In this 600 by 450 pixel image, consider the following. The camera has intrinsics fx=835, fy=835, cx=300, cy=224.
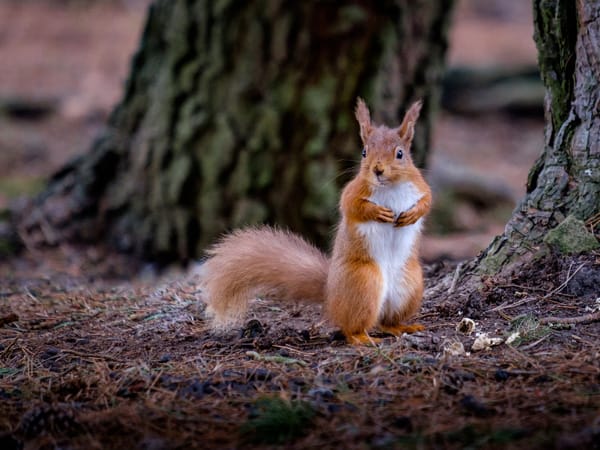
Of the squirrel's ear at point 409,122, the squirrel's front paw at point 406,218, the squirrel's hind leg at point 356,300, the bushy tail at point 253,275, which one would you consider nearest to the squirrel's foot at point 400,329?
the squirrel's hind leg at point 356,300

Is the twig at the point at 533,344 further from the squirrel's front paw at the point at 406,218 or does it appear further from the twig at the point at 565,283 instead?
the squirrel's front paw at the point at 406,218

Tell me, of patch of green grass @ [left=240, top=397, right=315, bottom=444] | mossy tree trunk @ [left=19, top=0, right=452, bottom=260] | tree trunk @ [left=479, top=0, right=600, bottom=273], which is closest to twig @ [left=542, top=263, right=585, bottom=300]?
tree trunk @ [left=479, top=0, right=600, bottom=273]

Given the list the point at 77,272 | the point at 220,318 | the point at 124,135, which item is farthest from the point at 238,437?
the point at 124,135

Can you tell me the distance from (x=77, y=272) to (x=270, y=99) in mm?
1520

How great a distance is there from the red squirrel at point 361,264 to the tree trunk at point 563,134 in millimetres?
377

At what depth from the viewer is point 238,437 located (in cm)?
198

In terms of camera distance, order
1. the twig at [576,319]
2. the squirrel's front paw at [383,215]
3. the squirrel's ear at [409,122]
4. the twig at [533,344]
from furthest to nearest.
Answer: the squirrel's ear at [409,122], the squirrel's front paw at [383,215], the twig at [576,319], the twig at [533,344]

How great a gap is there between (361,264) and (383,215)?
0.19 metres

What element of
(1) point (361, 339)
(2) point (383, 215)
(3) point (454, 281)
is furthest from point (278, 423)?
(3) point (454, 281)

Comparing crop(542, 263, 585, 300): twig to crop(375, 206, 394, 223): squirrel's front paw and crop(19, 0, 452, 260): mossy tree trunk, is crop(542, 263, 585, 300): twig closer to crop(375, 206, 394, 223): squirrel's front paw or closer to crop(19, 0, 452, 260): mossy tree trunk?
crop(375, 206, 394, 223): squirrel's front paw

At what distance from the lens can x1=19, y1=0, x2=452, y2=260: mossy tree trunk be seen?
16.1 ft

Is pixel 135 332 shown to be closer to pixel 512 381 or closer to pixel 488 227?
pixel 512 381

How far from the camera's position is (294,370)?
2.46 meters

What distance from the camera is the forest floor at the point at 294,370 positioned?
1969 mm
